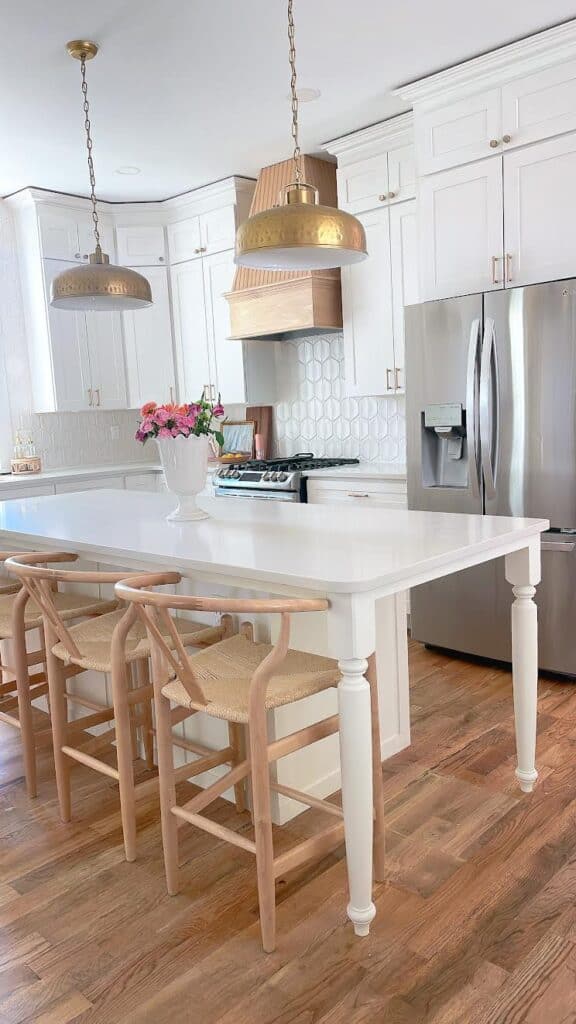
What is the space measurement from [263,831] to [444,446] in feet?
7.55

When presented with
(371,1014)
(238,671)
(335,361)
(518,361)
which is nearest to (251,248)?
(238,671)

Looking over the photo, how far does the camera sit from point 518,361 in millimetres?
3316

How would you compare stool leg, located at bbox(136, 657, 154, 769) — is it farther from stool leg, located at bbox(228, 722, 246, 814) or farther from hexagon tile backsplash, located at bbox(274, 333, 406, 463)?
hexagon tile backsplash, located at bbox(274, 333, 406, 463)

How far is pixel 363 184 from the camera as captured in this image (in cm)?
425

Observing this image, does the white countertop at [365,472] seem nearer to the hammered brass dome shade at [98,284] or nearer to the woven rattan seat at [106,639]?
the hammered brass dome shade at [98,284]

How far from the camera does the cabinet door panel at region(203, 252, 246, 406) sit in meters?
5.17

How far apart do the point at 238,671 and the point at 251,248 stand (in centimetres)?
115

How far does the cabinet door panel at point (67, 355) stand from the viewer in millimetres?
5168

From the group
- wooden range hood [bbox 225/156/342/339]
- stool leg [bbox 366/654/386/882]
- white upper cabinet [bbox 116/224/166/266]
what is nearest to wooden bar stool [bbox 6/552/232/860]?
stool leg [bbox 366/654/386/882]

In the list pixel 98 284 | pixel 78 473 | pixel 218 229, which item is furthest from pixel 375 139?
pixel 78 473

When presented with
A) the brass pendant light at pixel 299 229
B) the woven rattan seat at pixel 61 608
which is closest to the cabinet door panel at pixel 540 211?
the brass pendant light at pixel 299 229

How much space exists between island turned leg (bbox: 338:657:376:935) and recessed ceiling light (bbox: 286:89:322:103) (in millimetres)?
2986

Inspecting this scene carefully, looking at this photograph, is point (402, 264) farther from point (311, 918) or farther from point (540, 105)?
point (311, 918)

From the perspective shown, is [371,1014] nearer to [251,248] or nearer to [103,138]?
[251,248]
